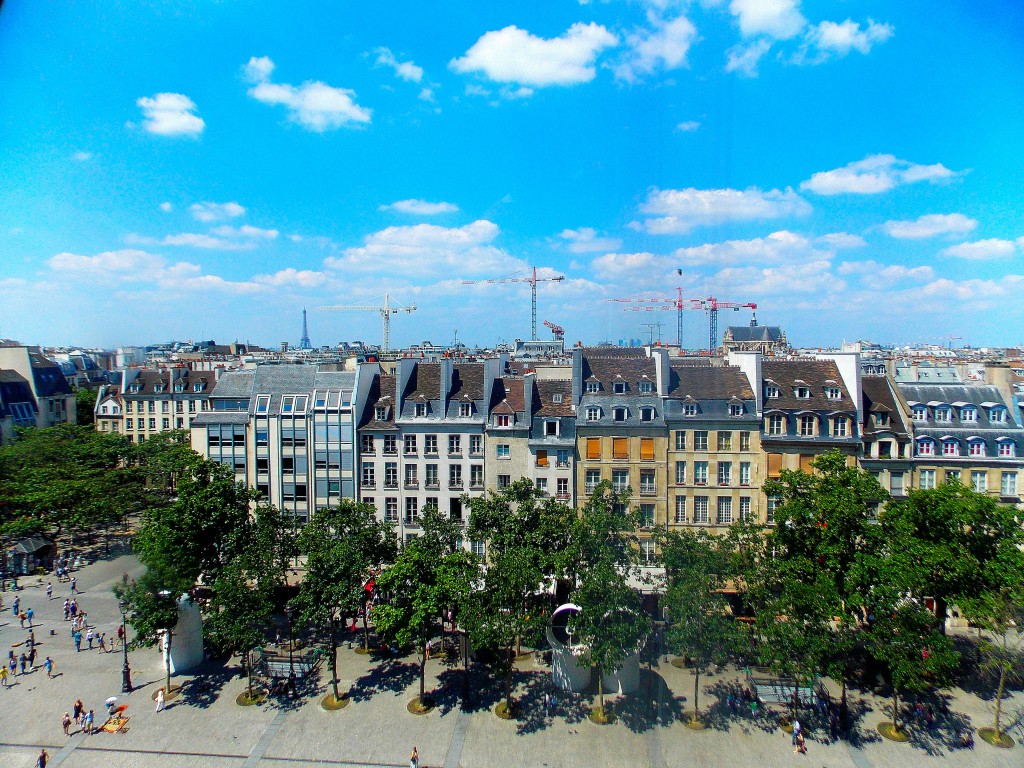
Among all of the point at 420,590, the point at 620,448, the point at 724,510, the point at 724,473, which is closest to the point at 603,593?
the point at 420,590

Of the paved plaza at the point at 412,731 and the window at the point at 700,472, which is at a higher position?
the window at the point at 700,472

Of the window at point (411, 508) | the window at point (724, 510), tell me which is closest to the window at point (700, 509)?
the window at point (724, 510)

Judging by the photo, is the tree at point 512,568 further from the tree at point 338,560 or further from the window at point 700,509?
the window at point 700,509

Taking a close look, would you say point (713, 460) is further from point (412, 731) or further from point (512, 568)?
point (412, 731)

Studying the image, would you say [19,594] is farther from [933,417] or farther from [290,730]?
[933,417]

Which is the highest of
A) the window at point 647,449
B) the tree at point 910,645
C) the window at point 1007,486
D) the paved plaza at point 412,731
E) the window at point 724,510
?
the window at point 647,449

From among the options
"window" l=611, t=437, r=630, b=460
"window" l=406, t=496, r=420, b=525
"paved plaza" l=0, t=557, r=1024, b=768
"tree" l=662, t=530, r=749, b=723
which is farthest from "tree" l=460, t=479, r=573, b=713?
"window" l=406, t=496, r=420, b=525

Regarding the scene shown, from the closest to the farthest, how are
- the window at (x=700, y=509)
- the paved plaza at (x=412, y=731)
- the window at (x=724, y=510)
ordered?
the paved plaza at (x=412, y=731) < the window at (x=724, y=510) < the window at (x=700, y=509)
